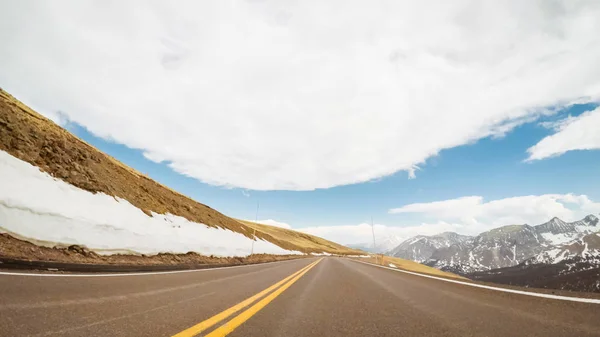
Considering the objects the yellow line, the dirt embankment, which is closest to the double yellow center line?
the yellow line

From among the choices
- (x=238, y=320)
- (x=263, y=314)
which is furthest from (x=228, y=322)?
(x=263, y=314)

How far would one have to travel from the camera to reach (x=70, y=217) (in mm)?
12719

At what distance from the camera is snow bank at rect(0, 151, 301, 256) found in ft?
35.5

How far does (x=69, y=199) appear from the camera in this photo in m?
14.1

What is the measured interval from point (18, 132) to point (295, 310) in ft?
64.6

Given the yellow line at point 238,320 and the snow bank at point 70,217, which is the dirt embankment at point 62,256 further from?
the yellow line at point 238,320

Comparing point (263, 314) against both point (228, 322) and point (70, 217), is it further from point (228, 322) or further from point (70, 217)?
point (70, 217)

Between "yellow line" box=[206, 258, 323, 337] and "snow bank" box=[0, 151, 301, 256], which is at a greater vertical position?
"snow bank" box=[0, 151, 301, 256]

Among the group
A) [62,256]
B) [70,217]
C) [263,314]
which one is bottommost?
[263,314]

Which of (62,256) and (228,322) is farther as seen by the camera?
(62,256)

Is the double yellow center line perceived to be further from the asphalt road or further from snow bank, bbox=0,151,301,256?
snow bank, bbox=0,151,301,256

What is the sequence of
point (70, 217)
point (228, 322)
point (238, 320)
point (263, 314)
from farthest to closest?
1. point (70, 217)
2. point (263, 314)
3. point (238, 320)
4. point (228, 322)

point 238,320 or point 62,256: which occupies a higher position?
point 62,256

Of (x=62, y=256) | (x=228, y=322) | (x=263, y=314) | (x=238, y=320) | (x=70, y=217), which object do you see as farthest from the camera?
(x=70, y=217)
